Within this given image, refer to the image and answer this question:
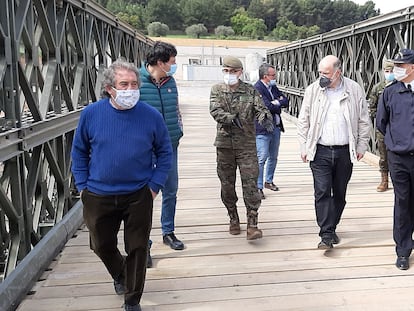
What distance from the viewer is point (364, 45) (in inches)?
323

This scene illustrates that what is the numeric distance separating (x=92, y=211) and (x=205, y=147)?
737cm

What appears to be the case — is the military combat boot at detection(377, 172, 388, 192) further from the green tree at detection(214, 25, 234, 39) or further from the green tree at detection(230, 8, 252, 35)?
the green tree at detection(230, 8, 252, 35)

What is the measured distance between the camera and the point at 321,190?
4035 millimetres

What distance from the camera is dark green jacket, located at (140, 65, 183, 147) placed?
146 inches

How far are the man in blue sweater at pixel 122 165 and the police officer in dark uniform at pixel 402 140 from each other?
1.81 m

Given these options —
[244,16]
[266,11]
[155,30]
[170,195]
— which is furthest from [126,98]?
[266,11]

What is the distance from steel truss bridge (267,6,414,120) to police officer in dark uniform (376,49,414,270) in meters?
2.96

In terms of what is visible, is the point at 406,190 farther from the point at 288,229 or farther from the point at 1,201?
the point at 1,201

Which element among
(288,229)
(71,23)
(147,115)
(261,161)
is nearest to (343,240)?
(288,229)

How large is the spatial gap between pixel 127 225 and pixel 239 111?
170 cm

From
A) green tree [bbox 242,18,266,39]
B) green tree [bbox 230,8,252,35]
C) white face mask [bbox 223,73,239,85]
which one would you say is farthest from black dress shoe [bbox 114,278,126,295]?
green tree [bbox 230,8,252,35]

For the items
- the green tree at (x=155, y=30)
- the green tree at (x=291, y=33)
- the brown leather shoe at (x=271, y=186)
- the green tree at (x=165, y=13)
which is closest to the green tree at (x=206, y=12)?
the green tree at (x=165, y=13)

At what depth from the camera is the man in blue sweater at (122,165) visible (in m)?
2.78

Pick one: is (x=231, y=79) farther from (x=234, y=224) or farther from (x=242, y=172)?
(x=234, y=224)
